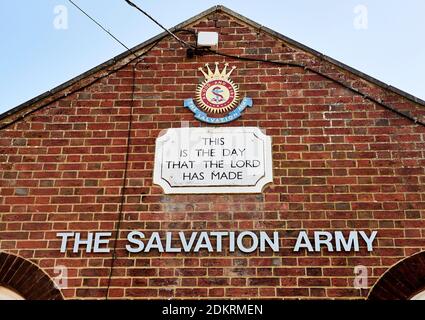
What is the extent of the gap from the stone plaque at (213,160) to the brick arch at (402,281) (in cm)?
151

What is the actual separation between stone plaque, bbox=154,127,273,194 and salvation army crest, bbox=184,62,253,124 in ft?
0.60

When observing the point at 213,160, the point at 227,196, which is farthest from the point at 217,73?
the point at 227,196

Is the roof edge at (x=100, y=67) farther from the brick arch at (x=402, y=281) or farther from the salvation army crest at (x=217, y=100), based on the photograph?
the brick arch at (x=402, y=281)

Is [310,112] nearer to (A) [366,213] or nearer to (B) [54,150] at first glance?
(A) [366,213]

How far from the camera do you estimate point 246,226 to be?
6516 mm

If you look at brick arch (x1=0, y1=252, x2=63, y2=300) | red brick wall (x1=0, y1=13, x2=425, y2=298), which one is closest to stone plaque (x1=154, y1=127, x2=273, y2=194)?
red brick wall (x1=0, y1=13, x2=425, y2=298)

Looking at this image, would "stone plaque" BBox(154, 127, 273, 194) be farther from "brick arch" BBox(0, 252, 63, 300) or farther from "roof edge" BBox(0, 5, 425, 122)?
"brick arch" BBox(0, 252, 63, 300)

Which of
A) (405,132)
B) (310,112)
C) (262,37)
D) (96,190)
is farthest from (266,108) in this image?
(96,190)

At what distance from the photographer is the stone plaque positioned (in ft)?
22.2

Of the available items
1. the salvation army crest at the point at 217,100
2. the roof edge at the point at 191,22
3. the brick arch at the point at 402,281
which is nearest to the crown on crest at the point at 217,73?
the salvation army crest at the point at 217,100

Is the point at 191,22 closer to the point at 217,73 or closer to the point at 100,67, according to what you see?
the point at 217,73

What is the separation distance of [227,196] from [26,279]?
7.02 ft

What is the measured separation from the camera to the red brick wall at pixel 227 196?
20.5 feet
